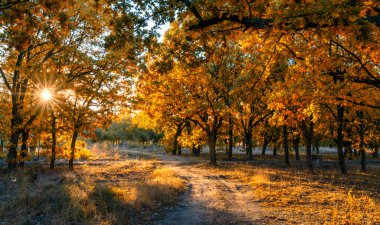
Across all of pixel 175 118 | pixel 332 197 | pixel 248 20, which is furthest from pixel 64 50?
pixel 332 197

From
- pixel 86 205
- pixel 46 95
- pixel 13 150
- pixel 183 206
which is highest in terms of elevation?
pixel 46 95

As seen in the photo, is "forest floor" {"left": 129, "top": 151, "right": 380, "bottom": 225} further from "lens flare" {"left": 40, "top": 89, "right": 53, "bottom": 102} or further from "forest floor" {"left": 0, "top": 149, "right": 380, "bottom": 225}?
"lens flare" {"left": 40, "top": 89, "right": 53, "bottom": 102}

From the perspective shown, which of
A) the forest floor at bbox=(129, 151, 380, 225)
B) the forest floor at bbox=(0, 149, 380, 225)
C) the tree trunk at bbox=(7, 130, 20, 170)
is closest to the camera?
the forest floor at bbox=(0, 149, 380, 225)

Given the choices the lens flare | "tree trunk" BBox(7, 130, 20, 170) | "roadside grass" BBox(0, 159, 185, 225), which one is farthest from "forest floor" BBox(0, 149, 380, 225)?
the lens flare

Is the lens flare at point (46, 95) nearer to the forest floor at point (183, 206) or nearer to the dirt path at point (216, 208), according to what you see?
the forest floor at point (183, 206)

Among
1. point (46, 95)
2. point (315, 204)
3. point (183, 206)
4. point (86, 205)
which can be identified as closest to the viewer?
point (86, 205)

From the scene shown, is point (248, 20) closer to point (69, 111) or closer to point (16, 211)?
point (16, 211)

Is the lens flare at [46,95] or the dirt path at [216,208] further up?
the lens flare at [46,95]

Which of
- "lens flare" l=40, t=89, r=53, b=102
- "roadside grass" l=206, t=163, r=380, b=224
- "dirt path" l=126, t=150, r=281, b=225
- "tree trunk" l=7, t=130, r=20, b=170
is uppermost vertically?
"lens flare" l=40, t=89, r=53, b=102

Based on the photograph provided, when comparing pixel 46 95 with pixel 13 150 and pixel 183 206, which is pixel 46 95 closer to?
pixel 13 150

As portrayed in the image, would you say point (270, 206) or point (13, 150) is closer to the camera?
point (270, 206)

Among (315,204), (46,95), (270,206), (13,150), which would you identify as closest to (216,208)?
(270,206)

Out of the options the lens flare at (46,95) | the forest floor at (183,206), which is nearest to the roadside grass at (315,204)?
the forest floor at (183,206)

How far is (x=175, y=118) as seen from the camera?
24531mm
